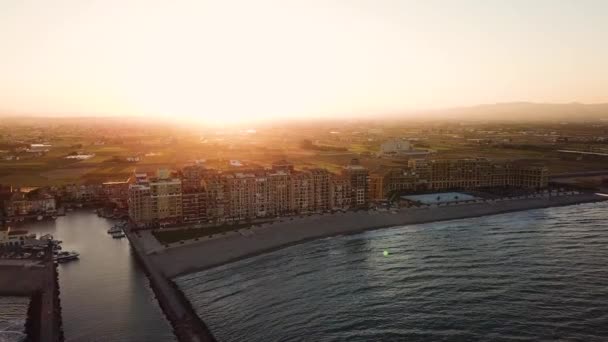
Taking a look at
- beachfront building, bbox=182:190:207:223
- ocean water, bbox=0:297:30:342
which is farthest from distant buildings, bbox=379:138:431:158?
ocean water, bbox=0:297:30:342

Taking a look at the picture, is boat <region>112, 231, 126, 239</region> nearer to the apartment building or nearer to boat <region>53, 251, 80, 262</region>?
the apartment building

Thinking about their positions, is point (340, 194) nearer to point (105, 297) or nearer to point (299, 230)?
point (299, 230)

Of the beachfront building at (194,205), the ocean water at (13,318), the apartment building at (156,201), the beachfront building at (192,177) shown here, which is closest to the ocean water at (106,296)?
the ocean water at (13,318)

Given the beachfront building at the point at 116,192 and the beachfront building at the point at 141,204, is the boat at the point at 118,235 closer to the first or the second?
the beachfront building at the point at 141,204

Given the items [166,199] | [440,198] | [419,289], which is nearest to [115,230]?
[166,199]

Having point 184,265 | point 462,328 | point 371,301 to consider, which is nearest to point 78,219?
point 184,265
